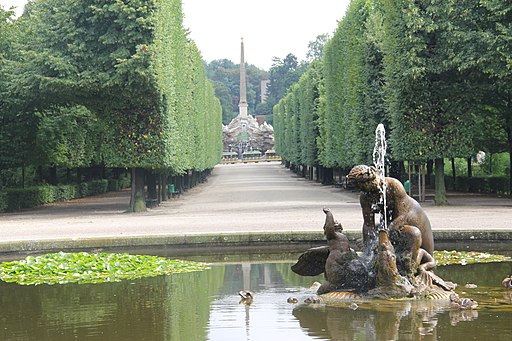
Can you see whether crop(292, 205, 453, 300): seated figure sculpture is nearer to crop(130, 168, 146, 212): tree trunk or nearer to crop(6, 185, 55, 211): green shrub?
crop(130, 168, 146, 212): tree trunk

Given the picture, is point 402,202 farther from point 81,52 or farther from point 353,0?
point 353,0

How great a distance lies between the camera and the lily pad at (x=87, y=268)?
13.7m

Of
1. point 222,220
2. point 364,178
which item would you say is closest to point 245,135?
point 222,220

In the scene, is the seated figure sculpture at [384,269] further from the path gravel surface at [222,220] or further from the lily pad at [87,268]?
the path gravel surface at [222,220]

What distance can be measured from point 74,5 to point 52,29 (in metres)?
1.43

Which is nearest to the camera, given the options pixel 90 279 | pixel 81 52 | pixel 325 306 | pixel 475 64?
pixel 325 306

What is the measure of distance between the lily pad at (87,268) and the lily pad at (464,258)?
12.7 ft

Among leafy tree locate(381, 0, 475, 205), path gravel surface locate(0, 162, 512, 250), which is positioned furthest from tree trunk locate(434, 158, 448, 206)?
path gravel surface locate(0, 162, 512, 250)

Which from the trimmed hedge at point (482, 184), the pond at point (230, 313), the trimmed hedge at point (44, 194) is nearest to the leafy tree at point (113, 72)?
the trimmed hedge at point (44, 194)

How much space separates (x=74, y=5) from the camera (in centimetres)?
3080

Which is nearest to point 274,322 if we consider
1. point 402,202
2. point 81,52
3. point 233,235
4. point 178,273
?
point 402,202

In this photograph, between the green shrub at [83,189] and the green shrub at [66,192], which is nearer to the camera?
the green shrub at [66,192]

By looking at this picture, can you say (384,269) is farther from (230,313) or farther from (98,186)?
(98,186)

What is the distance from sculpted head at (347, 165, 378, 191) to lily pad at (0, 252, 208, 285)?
14.5ft
